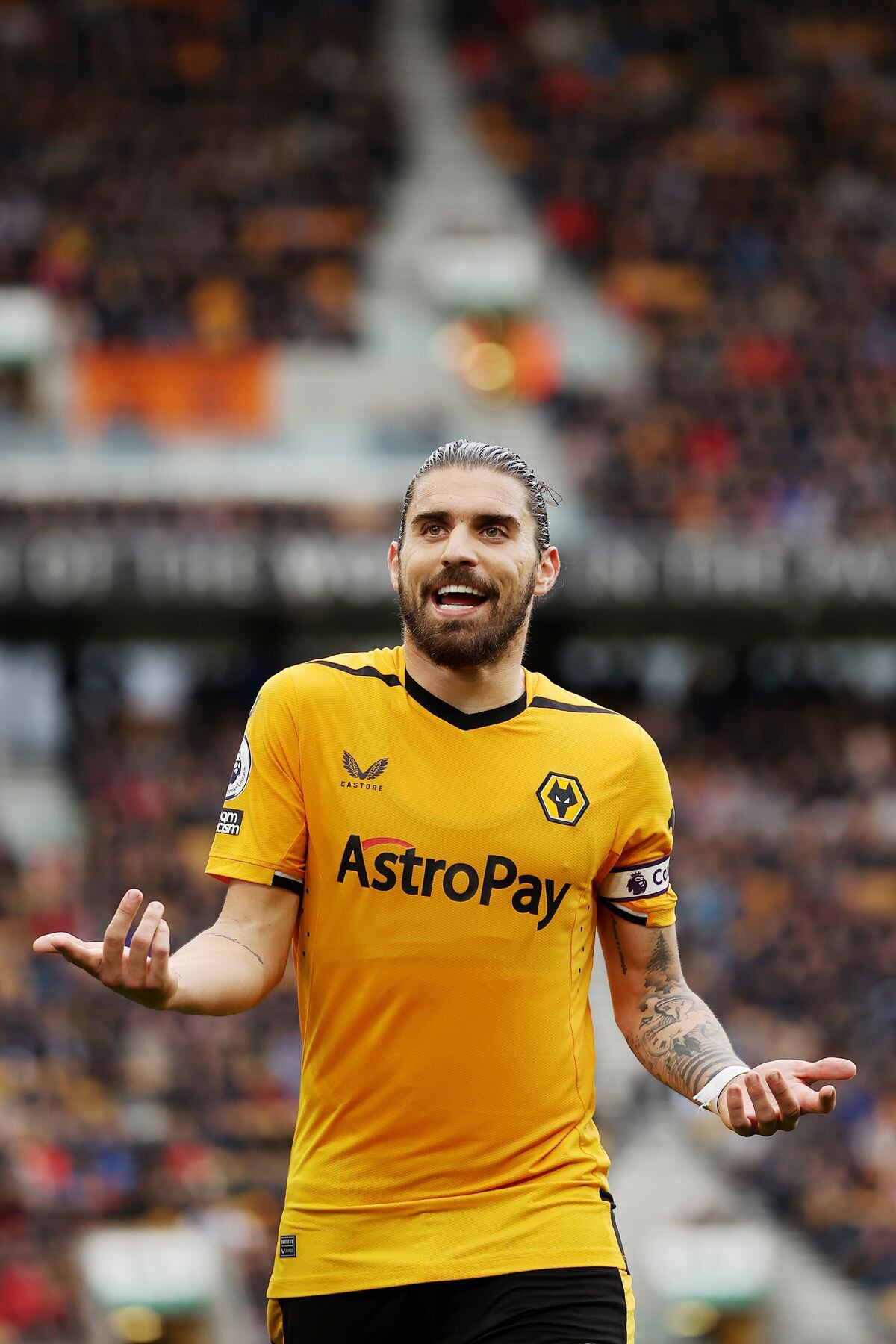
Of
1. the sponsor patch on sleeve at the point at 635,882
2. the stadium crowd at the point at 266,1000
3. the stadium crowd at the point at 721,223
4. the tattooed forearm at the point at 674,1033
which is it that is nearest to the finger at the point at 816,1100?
the tattooed forearm at the point at 674,1033

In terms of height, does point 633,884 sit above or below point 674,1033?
above

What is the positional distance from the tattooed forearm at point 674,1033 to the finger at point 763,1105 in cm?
34

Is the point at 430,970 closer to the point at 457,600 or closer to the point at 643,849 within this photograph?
the point at 643,849

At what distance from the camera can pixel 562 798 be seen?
3.71 meters

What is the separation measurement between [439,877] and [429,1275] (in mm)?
718

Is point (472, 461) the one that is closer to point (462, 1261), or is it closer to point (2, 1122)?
point (462, 1261)

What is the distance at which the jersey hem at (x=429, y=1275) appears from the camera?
3.45 metres

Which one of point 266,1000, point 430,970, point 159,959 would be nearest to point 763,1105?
point 430,970

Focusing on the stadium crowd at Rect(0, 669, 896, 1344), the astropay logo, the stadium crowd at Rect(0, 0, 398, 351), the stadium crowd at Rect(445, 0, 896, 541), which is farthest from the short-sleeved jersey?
the stadium crowd at Rect(0, 0, 398, 351)

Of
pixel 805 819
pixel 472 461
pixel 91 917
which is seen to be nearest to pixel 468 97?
pixel 805 819

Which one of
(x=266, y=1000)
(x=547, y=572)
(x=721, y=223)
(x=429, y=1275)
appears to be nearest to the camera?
(x=429, y=1275)

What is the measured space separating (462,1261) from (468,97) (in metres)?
26.2

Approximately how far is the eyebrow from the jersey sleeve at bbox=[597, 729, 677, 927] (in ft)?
1.71

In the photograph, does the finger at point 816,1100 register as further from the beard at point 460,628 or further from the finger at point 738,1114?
the beard at point 460,628
